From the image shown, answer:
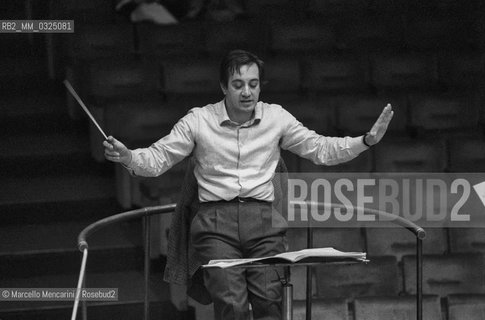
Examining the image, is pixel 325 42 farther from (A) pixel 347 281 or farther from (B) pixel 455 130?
(A) pixel 347 281

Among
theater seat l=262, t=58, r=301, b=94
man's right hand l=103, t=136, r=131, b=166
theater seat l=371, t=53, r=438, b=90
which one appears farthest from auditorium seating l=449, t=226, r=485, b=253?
man's right hand l=103, t=136, r=131, b=166

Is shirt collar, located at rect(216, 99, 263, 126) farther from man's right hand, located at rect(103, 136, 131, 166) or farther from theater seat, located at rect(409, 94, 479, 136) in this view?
theater seat, located at rect(409, 94, 479, 136)

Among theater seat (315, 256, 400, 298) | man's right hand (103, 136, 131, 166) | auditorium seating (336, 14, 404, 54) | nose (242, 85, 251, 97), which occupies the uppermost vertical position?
auditorium seating (336, 14, 404, 54)

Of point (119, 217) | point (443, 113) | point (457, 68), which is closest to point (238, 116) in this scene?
point (119, 217)

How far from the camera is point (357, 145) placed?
2.68 m

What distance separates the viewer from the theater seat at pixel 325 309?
3495mm

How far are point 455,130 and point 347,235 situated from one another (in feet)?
2.76

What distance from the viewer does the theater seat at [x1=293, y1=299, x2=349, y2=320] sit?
3495mm

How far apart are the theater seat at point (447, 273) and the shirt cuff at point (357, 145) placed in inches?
47.3

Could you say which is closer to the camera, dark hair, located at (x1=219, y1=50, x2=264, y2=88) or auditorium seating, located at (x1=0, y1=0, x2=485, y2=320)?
dark hair, located at (x1=219, y1=50, x2=264, y2=88)

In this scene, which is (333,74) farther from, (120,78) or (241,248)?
(241,248)

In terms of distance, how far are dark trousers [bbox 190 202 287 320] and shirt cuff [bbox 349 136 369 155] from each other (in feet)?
0.80

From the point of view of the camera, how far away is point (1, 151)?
4285 mm

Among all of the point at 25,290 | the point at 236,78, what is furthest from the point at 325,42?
the point at 236,78
